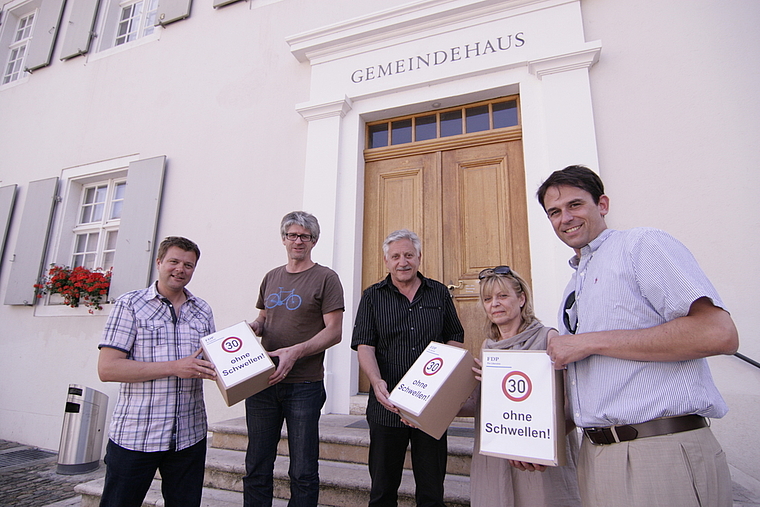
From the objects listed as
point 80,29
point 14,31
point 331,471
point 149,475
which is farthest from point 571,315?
point 14,31

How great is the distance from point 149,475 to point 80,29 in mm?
6959

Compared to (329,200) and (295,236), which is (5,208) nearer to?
(329,200)

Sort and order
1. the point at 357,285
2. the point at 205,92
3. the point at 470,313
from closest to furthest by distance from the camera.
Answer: the point at 470,313
the point at 357,285
the point at 205,92

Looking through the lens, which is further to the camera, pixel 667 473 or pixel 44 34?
pixel 44 34

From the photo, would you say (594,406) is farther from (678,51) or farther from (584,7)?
(584,7)

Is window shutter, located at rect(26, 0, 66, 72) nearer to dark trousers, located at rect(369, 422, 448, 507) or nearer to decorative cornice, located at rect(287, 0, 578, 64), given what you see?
decorative cornice, located at rect(287, 0, 578, 64)

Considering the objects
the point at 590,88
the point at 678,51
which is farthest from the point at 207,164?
the point at 678,51

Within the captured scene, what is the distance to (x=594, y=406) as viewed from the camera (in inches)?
46.4

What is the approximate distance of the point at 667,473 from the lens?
1044 mm

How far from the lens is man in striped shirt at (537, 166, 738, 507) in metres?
1.04

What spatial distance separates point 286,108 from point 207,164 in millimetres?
1096

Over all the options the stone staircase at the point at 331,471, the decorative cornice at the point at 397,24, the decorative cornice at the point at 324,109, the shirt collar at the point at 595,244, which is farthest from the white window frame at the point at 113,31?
the shirt collar at the point at 595,244

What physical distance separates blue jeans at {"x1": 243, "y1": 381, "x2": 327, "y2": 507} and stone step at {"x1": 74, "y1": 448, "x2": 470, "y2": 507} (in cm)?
47

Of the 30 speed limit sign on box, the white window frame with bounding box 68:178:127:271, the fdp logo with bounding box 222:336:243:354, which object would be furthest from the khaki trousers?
the white window frame with bounding box 68:178:127:271
